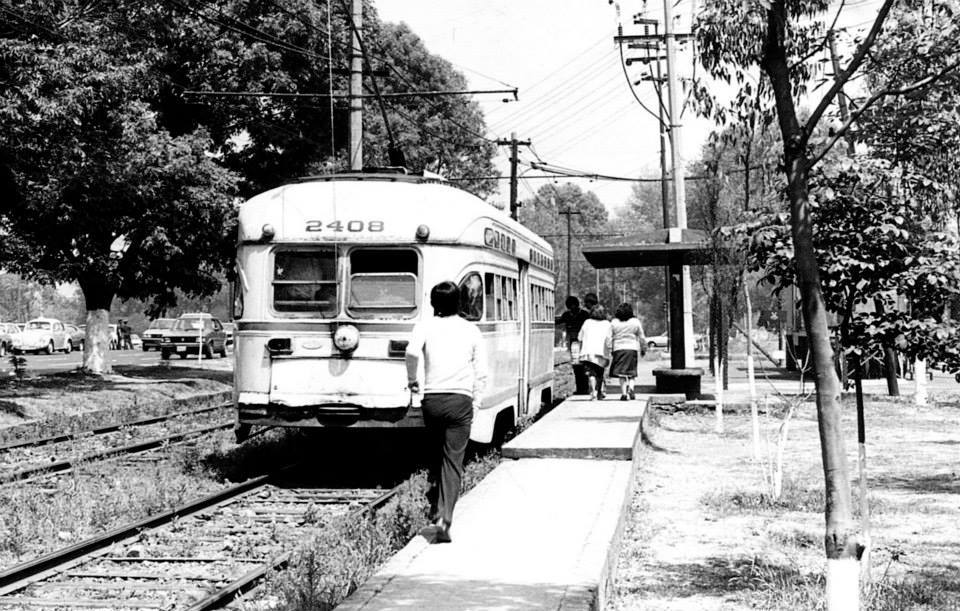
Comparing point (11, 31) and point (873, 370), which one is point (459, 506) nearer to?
point (11, 31)

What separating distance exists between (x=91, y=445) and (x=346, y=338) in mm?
6372

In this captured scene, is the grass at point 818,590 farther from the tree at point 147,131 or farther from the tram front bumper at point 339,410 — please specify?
the tree at point 147,131

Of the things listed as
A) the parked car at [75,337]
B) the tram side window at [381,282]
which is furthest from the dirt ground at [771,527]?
the parked car at [75,337]

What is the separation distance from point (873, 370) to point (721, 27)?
29667 millimetres

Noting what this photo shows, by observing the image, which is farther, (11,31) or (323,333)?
(11,31)

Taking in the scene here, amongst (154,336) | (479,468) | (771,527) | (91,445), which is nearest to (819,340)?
(771,527)

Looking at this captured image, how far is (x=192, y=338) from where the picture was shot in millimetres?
47469

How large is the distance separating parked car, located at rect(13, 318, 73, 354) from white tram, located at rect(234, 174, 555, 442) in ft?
153

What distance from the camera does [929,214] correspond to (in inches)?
360

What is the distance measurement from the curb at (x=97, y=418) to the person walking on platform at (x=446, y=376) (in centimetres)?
1139

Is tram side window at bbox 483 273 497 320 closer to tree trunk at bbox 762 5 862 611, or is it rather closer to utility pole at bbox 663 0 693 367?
tree trunk at bbox 762 5 862 611

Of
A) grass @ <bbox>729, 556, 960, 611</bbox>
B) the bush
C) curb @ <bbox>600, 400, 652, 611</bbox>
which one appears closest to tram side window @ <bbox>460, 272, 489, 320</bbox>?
the bush

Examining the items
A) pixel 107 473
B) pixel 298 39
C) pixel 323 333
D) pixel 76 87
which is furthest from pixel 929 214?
pixel 298 39

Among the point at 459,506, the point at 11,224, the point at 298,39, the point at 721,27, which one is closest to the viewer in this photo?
the point at 721,27
